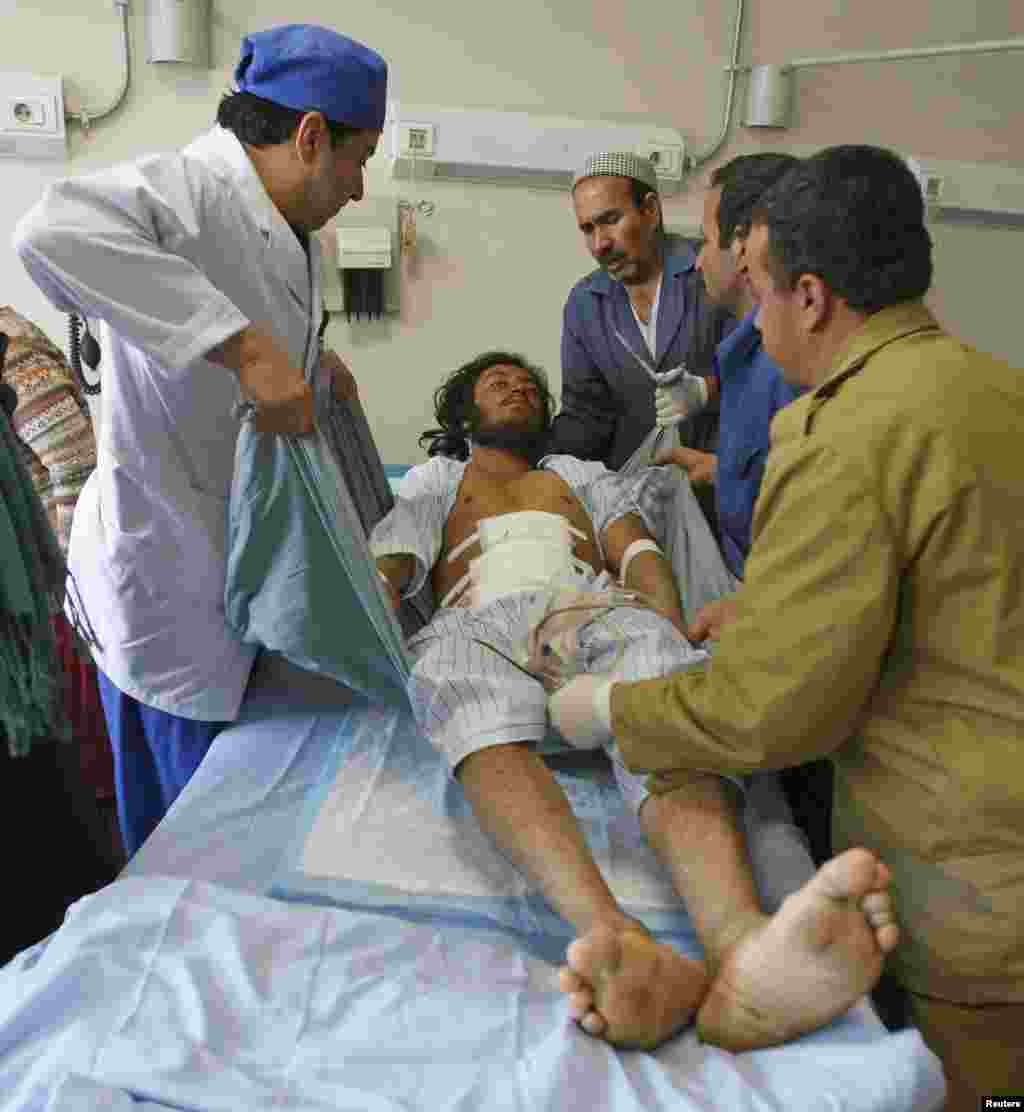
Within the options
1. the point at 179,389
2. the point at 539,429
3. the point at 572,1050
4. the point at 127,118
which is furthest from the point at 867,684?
the point at 127,118

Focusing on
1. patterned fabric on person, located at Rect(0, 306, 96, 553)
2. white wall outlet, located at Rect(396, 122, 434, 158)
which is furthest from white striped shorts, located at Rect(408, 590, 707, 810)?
white wall outlet, located at Rect(396, 122, 434, 158)

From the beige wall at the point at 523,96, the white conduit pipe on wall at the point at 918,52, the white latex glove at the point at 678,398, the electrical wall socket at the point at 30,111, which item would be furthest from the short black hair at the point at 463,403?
the white conduit pipe on wall at the point at 918,52

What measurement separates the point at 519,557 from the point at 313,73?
1.02 meters

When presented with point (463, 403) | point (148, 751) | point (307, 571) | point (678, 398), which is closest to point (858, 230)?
point (307, 571)

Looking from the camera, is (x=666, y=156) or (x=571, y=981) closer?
(x=571, y=981)

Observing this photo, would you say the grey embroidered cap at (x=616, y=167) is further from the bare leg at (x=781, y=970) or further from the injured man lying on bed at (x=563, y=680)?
the bare leg at (x=781, y=970)

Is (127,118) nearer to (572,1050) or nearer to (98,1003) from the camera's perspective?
(98,1003)

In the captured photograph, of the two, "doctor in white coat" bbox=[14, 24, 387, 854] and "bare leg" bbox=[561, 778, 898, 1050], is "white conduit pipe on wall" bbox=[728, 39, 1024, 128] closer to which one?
"doctor in white coat" bbox=[14, 24, 387, 854]

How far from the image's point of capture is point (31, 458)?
2363mm

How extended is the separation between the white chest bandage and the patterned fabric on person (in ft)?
2.95

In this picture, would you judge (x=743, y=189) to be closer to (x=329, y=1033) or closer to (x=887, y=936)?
(x=887, y=936)

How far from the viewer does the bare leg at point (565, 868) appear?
1117 mm

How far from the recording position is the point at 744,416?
82.3 inches

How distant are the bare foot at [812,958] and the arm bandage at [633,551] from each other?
4.13 feet
